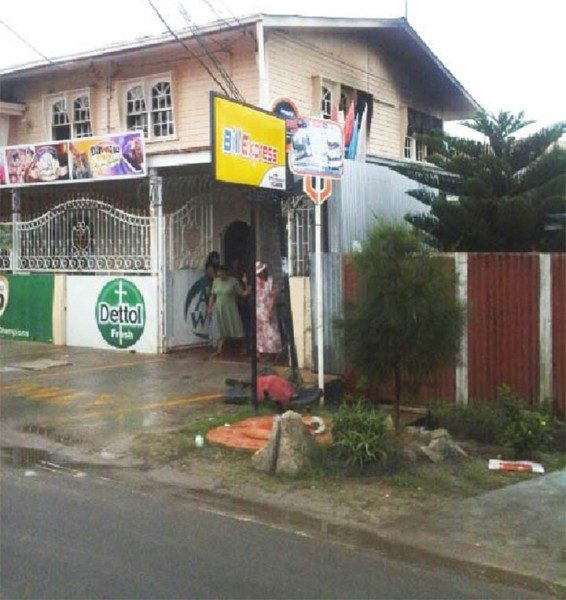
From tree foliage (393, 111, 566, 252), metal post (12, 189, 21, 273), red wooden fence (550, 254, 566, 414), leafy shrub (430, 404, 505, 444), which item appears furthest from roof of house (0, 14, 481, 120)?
leafy shrub (430, 404, 505, 444)

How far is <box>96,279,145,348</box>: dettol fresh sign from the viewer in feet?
48.5

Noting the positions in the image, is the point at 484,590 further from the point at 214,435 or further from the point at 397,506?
the point at 214,435

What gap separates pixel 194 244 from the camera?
614 inches

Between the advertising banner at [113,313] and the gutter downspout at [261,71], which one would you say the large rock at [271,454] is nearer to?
the advertising banner at [113,313]

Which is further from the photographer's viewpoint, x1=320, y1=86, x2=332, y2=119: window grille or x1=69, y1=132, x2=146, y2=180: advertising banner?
x1=320, y1=86, x2=332, y2=119: window grille

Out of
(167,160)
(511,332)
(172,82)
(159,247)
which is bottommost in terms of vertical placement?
(511,332)

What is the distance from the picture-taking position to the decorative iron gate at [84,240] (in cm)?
1495

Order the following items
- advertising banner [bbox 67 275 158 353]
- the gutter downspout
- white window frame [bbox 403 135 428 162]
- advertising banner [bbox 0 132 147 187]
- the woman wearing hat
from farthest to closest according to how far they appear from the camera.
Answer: white window frame [bbox 403 135 428 162]
advertising banner [bbox 67 275 158 353]
advertising banner [bbox 0 132 147 187]
the gutter downspout
the woman wearing hat

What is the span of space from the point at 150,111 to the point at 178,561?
1261cm

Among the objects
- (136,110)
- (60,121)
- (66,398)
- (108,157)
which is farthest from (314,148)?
(60,121)

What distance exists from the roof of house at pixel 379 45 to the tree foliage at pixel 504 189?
4.73m

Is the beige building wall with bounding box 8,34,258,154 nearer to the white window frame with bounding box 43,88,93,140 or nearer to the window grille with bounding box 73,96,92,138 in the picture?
the white window frame with bounding box 43,88,93,140

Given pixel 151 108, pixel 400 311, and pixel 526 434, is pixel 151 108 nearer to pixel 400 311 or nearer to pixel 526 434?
pixel 400 311

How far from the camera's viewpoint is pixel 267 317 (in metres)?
13.0
